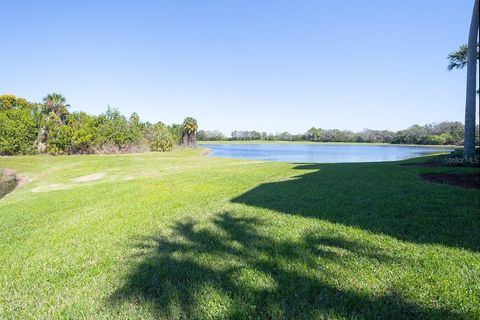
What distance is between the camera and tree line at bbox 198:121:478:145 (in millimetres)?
82875

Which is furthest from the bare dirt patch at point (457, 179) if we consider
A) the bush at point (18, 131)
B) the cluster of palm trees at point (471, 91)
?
the bush at point (18, 131)

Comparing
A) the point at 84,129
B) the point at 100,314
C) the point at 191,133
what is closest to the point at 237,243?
the point at 100,314

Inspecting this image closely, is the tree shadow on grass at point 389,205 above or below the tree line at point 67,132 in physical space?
below

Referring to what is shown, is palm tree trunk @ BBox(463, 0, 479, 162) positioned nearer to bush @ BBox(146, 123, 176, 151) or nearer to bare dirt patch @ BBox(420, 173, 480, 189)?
bare dirt patch @ BBox(420, 173, 480, 189)

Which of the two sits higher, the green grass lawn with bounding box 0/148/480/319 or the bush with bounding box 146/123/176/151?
the bush with bounding box 146/123/176/151

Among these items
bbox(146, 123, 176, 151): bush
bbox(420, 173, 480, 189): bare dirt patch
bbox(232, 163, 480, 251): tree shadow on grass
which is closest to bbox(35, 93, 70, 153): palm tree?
bbox(146, 123, 176, 151): bush

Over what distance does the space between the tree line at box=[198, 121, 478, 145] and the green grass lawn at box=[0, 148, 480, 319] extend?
9348 centimetres

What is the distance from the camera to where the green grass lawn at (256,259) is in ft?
8.41

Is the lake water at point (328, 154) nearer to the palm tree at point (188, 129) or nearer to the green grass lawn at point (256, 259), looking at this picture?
the palm tree at point (188, 129)

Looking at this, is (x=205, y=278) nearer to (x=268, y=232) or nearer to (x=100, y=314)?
(x=100, y=314)

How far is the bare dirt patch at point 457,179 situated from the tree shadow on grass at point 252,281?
5.61 metres

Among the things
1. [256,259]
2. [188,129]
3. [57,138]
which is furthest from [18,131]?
[188,129]

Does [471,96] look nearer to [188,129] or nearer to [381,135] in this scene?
[188,129]

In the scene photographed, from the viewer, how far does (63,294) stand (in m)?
3.05
